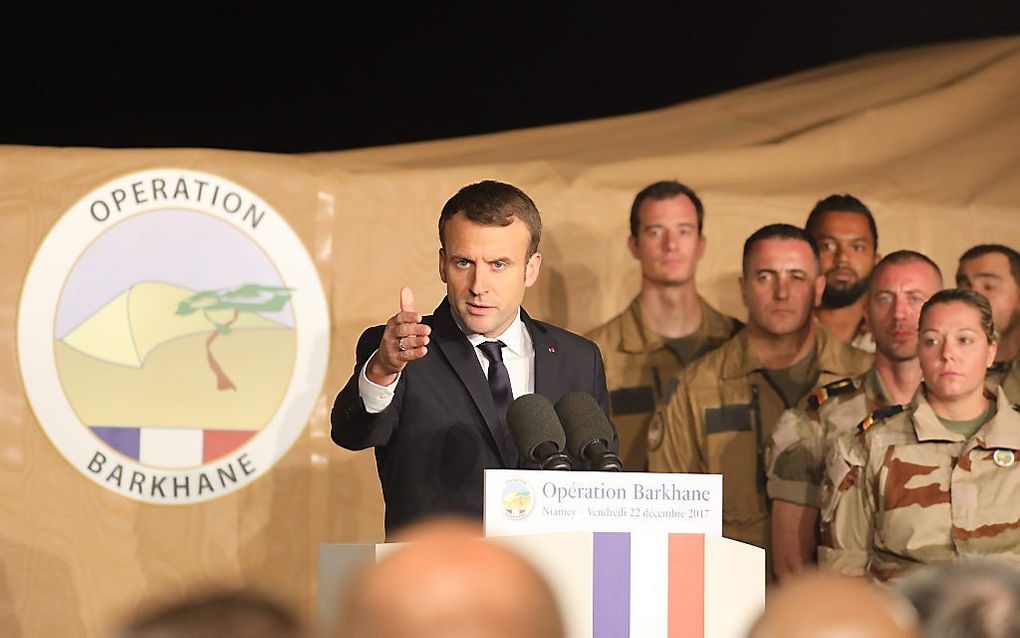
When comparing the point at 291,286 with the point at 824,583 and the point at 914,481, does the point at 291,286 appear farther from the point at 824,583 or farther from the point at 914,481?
the point at 824,583

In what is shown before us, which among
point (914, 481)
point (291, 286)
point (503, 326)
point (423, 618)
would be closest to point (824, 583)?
point (423, 618)

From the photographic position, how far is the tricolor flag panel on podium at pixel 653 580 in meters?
1.92

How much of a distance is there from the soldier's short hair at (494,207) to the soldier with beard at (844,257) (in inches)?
72.7

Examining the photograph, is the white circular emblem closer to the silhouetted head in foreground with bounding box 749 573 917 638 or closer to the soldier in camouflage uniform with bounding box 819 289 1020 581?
the soldier in camouflage uniform with bounding box 819 289 1020 581

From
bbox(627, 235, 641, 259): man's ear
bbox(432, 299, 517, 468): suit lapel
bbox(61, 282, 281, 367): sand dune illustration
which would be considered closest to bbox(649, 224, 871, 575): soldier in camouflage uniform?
bbox(627, 235, 641, 259): man's ear

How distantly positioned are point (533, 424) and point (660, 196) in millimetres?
2202

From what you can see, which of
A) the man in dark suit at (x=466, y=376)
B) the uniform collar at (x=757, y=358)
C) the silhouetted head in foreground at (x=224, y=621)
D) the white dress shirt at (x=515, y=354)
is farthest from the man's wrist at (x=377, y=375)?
the uniform collar at (x=757, y=358)

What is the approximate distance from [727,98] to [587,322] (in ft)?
3.56

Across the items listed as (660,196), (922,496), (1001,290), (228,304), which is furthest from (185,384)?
(1001,290)

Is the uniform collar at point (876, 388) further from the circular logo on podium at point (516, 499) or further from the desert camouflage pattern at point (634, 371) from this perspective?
the circular logo on podium at point (516, 499)

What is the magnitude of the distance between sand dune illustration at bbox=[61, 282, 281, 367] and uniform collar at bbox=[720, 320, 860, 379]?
1.35m

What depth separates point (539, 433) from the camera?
2.12m

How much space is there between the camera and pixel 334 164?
417 cm

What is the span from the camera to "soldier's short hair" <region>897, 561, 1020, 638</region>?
849 millimetres
